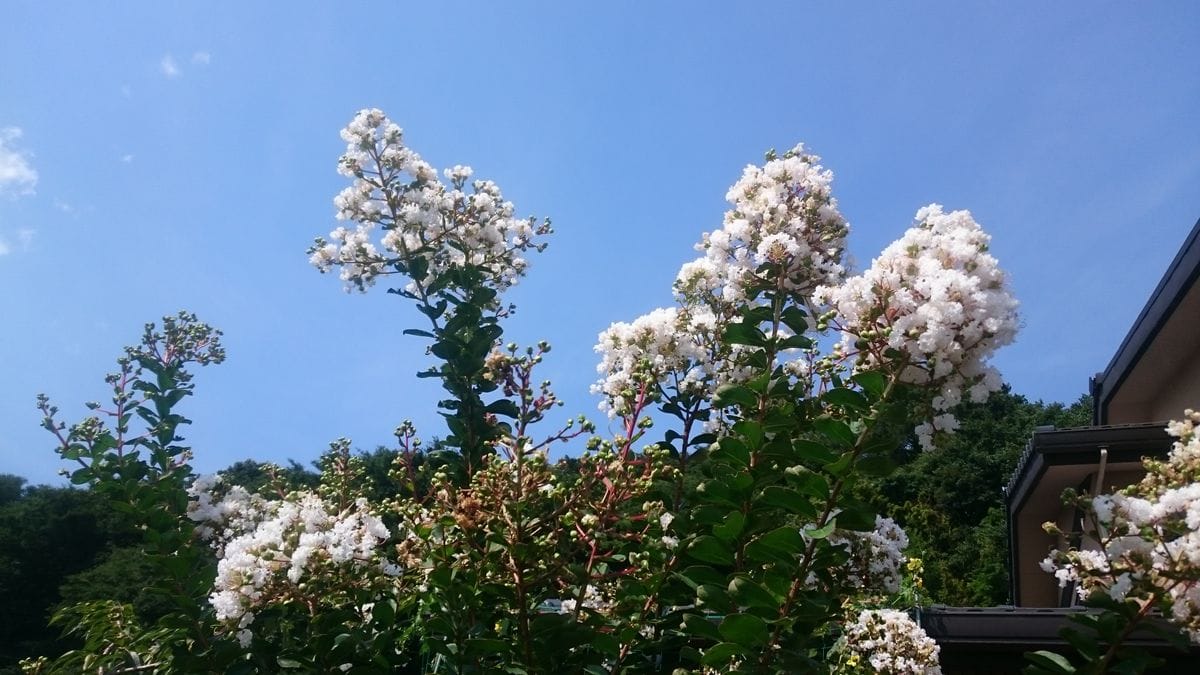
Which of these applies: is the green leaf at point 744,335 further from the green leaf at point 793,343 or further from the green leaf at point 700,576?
the green leaf at point 700,576

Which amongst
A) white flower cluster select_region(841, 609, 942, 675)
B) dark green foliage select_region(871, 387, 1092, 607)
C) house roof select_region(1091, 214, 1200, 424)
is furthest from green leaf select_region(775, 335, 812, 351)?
dark green foliage select_region(871, 387, 1092, 607)

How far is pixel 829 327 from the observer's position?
188 centimetres

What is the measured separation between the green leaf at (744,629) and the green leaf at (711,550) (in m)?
0.14

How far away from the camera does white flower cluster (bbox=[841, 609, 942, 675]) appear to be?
8.32 ft

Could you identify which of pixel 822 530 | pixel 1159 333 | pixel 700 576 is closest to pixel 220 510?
pixel 700 576

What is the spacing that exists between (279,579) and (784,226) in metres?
1.42

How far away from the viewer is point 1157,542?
148 cm

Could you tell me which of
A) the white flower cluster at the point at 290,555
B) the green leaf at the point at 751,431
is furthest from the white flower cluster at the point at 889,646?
the white flower cluster at the point at 290,555

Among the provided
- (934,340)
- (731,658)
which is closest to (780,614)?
(731,658)

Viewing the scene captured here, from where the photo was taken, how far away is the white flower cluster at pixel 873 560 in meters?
2.08

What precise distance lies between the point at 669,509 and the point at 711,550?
0.41 metres

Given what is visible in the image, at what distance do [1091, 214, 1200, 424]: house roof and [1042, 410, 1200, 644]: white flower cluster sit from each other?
2950 mm

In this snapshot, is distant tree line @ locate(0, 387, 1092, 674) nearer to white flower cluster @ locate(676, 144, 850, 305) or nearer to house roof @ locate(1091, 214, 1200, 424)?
house roof @ locate(1091, 214, 1200, 424)

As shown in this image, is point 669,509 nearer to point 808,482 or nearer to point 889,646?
point 808,482
